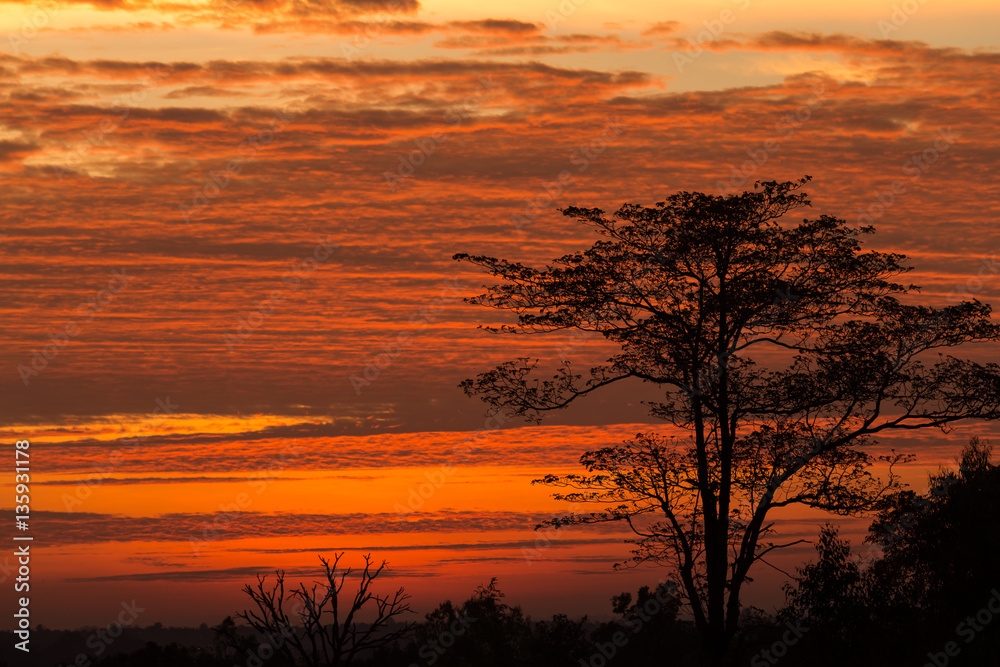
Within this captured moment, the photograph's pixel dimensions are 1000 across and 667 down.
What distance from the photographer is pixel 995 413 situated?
24000 millimetres

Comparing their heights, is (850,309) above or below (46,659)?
above

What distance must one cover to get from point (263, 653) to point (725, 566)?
1450 inches

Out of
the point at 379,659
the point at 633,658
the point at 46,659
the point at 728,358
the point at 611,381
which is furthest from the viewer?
the point at 46,659

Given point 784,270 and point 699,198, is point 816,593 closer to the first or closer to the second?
point 784,270

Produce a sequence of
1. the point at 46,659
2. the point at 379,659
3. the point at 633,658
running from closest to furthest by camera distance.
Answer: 1. the point at 633,658
2. the point at 379,659
3. the point at 46,659

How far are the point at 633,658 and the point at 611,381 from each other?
98.4 feet

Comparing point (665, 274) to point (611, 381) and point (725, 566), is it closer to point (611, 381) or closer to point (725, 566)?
point (611, 381)

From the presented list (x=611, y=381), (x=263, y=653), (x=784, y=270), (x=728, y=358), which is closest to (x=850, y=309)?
(x=784, y=270)

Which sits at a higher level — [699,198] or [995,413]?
[699,198]

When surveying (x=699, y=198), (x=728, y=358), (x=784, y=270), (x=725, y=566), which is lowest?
(x=725, y=566)

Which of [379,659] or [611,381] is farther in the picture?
[379,659]

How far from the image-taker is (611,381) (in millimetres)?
25250

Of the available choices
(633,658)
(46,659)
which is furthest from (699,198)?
(46,659)

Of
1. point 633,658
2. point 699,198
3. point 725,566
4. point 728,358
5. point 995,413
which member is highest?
point 699,198
